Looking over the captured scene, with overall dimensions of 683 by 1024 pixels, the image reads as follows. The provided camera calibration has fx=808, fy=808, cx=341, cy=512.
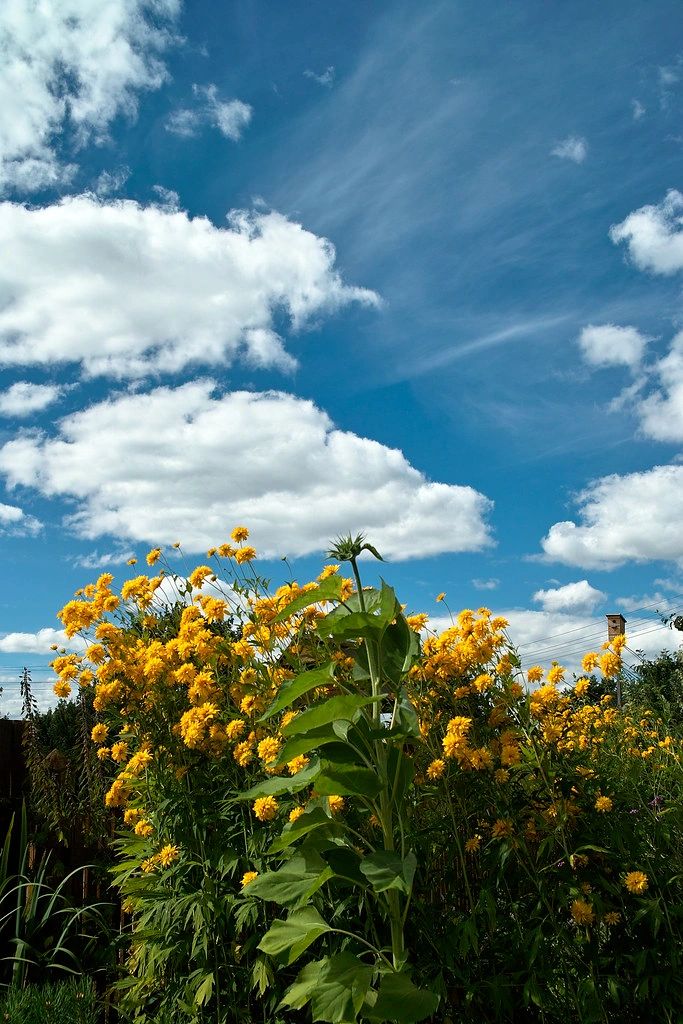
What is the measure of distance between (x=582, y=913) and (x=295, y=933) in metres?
1.16

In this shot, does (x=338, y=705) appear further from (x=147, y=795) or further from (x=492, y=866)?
(x=147, y=795)

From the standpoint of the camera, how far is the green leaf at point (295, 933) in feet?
8.42

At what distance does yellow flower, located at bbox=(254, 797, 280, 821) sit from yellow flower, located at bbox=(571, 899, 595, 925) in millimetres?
1204

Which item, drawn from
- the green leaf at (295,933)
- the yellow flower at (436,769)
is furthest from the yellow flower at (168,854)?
the yellow flower at (436,769)

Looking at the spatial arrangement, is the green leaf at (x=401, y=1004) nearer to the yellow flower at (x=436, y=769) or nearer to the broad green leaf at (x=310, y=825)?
the broad green leaf at (x=310, y=825)

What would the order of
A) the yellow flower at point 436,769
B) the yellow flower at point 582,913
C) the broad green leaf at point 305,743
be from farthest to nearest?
the yellow flower at point 436,769
the yellow flower at point 582,913
the broad green leaf at point 305,743

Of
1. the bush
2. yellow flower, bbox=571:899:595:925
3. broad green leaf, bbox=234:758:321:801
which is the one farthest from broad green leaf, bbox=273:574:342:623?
yellow flower, bbox=571:899:595:925

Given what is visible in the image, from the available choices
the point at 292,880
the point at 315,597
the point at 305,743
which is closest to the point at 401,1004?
the point at 292,880

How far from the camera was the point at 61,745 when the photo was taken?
13.8m

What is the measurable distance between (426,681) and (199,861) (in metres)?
1.23

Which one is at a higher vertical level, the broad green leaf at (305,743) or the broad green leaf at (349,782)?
the broad green leaf at (305,743)

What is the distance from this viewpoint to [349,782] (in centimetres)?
248

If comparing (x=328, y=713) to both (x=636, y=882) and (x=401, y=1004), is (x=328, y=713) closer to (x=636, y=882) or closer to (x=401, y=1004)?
(x=401, y=1004)

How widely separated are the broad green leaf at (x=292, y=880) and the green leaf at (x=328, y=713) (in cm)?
51
